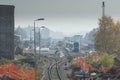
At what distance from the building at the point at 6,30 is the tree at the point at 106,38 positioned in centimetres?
1792

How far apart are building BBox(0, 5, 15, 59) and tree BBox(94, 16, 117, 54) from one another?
58.8ft

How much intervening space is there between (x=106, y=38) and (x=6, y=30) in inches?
816

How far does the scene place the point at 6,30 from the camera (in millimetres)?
77188

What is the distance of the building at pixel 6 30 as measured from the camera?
253 ft

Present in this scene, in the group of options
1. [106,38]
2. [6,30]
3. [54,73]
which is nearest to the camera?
[54,73]

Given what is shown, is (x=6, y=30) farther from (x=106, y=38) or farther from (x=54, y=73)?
(x=106, y=38)

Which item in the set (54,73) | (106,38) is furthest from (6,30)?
(106,38)

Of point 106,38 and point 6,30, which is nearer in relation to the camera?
point 6,30

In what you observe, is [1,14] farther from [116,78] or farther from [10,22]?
[116,78]

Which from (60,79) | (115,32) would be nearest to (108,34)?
(115,32)

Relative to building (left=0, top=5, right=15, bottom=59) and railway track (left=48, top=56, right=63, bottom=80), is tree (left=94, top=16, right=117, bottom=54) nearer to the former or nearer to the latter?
railway track (left=48, top=56, right=63, bottom=80)

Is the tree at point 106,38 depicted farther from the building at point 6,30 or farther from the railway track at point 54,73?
the building at point 6,30

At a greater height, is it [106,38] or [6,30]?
[6,30]

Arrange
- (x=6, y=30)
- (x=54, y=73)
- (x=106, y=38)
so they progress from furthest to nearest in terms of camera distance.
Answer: (x=106, y=38) → (x=6, y=30) → (x=54, y=73)
